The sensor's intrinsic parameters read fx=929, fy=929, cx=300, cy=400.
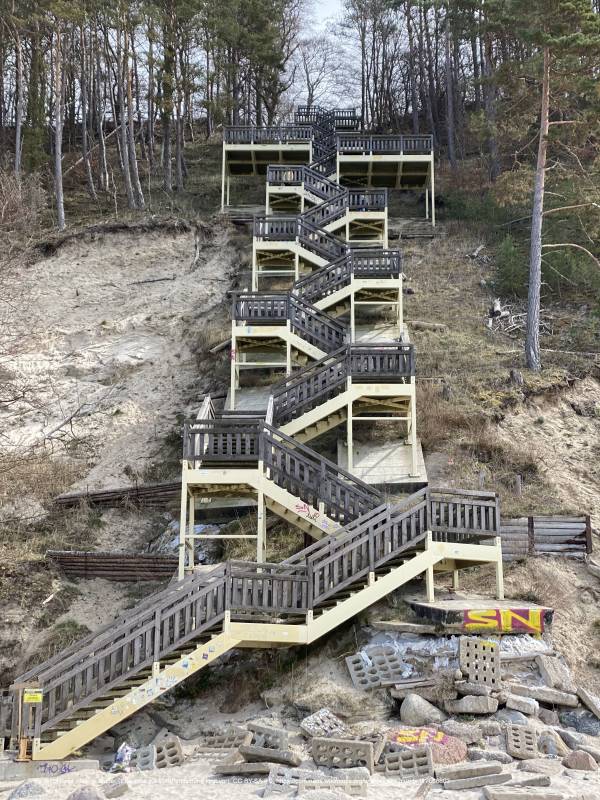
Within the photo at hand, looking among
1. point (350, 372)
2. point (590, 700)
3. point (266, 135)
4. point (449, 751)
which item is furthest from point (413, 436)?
point (266, 135)

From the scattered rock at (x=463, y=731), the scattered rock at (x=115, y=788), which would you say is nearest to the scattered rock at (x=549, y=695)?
the scattered rock at (x=463, y=731)

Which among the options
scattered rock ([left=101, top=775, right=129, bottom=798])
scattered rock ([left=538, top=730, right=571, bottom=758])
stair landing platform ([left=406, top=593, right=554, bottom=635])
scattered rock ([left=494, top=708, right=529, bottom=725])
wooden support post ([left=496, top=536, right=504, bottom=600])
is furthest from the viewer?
wooden support post ([left=496, top=536, right=504, bottom=600])

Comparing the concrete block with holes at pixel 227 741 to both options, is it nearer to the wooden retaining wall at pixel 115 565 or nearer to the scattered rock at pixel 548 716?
the scattered rock at pixel 548 716

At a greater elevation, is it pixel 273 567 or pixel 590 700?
pixel 273 567

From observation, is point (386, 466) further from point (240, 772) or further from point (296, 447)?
point (240, 772)

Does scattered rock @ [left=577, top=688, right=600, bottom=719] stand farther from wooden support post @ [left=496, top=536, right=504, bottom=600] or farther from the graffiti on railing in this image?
wooden support post @ [left=496, top=536, right=504, bottom=600]

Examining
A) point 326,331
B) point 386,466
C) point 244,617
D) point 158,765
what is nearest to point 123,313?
point 326,331

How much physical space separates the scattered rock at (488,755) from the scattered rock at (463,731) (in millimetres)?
189

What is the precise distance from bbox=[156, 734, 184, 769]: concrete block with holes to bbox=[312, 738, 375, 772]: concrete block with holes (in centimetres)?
192

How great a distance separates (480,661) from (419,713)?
4.06 ft

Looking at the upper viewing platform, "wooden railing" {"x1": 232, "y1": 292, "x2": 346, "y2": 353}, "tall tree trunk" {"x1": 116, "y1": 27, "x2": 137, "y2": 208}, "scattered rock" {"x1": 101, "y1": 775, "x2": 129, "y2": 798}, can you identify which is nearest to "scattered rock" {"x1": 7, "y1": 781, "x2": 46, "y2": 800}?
"scattered rock" {"x1": 101, "y1": 775, "x2": 129, "y2": 798}

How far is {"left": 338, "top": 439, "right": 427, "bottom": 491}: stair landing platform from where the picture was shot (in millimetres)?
19281

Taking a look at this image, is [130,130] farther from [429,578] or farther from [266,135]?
[429,578]

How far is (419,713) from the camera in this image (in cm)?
1266
